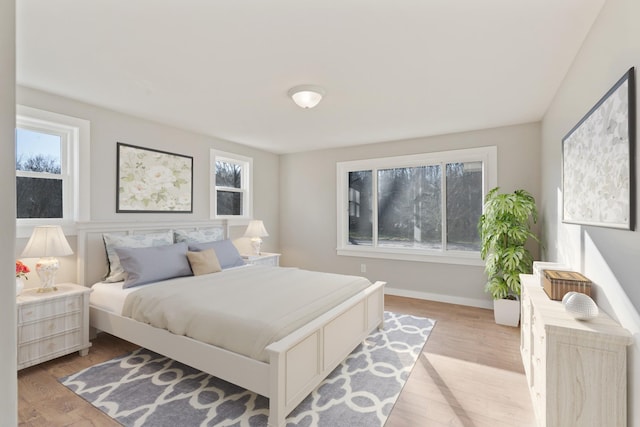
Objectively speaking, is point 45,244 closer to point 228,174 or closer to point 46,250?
point 46,250

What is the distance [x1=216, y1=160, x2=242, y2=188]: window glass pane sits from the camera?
465 cm

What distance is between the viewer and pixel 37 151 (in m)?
2.88

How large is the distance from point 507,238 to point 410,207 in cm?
149

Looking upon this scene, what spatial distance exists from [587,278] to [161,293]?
10.1 ft

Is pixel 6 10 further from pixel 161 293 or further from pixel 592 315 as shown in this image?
pixel 161 293

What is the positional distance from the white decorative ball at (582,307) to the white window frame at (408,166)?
2.65 meters

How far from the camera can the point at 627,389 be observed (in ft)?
4.65

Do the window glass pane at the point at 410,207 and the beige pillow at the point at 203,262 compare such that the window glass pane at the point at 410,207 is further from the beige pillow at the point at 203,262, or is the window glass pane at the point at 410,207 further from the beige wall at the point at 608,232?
the beige pillow at the point at 203,262

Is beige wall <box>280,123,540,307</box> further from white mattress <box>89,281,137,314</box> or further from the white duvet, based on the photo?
white mattress <box>89,281,137,314</box>

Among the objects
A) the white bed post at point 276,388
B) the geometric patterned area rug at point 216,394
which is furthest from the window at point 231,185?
the white bed post at point 276,388

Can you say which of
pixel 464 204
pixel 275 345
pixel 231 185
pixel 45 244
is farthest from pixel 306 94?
pixel 464 204

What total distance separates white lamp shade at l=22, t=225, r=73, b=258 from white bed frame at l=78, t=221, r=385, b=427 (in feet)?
1.59

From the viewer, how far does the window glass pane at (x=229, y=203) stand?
15.3ft

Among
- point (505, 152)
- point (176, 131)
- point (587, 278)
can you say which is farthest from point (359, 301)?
point (176, 131)
